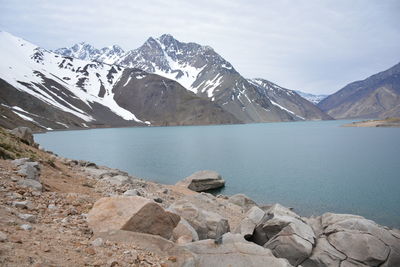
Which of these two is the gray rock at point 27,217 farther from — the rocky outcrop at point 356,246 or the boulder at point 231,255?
the rocky outcrop at point 356,246

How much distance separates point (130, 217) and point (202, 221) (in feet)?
18.4

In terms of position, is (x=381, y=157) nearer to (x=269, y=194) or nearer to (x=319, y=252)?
(x=269, y=194)

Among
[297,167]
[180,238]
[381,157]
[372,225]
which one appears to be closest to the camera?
[180,238]

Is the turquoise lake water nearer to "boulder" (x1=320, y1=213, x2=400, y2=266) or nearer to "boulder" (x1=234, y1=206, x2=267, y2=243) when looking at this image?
"boulder" (x1=320, y1=213, x2=400, y2=266)

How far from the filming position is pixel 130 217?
9602 millimetres

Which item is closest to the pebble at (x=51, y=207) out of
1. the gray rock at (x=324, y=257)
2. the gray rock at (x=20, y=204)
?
the gray rock at (x=20, y=204)

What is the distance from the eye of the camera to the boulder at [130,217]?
9422 millimetres

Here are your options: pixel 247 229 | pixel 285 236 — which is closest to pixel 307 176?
pixel 247 229

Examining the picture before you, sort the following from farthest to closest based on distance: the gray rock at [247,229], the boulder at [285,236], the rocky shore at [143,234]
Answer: the gray rock at [247,229]
the boulder at [285,236]
the rocky shore at [143,234]

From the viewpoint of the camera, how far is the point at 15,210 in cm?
859

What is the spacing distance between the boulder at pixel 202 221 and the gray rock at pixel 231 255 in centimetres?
412

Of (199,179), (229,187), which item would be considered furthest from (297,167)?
(199,179)

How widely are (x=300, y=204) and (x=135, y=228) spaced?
25.4 m

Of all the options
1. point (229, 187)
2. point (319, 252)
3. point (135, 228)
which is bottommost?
point (229, 187)
